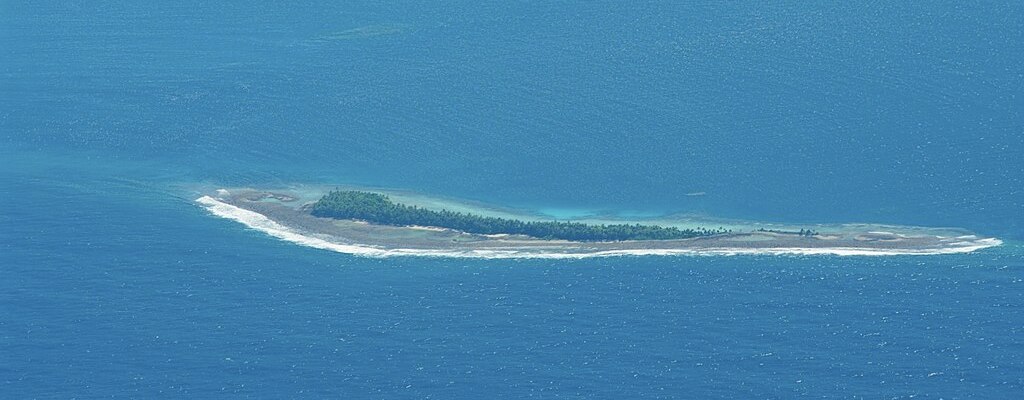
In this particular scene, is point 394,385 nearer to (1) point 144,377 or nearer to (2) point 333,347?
(2) point 333,347

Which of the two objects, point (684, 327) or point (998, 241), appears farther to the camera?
point (998, 241)

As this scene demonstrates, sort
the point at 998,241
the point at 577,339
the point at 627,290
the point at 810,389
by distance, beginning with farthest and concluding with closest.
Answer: the point at 998,241, the point at 627,290, the point at 577,339, the point at 810,389

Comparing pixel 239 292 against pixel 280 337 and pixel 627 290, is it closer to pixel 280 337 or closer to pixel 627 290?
pixel 280 337

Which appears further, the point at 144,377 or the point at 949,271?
the point at 949,271

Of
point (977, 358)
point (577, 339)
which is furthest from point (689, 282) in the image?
point (977, 358)

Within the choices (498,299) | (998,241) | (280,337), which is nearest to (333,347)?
(280,337)

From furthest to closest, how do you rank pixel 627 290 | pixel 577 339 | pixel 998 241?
1. pixel 998 241
2. pixel 627 290
3. pixel 577 339

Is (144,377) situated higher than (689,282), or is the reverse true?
(689,282)

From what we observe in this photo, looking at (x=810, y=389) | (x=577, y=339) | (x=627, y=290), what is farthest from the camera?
(x=627, y=290)

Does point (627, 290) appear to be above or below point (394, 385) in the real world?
above
